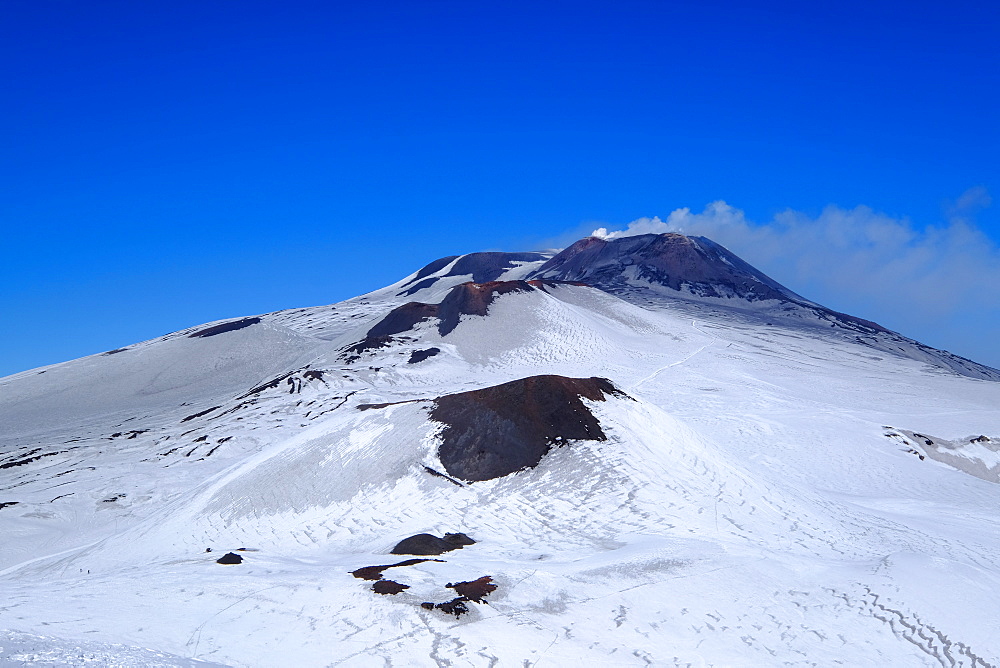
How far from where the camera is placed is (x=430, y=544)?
16.8m

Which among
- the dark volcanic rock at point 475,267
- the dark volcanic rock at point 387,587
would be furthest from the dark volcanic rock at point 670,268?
the dark volcanic rock at point 387,587

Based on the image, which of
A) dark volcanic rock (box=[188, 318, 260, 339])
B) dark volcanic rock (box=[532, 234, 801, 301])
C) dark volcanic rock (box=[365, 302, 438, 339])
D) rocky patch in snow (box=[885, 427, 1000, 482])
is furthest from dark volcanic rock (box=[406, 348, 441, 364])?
dark volcanic rock (box=[532, 234, 801, 301])

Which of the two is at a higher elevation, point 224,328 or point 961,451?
point 224,328

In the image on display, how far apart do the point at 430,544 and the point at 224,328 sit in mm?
69359

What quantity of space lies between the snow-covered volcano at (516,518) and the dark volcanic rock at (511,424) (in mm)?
98

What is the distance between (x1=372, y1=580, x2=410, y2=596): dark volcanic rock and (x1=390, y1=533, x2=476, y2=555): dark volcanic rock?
158 inches

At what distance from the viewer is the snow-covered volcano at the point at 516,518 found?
1067cm

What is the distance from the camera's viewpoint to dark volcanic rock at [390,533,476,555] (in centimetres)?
1655

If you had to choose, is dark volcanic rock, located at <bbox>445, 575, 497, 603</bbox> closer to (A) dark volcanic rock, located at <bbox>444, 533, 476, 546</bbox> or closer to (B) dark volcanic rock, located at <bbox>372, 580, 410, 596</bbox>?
(B) dark volcanic rock, located at <bbox>372, 580, 410, 596</bbox>

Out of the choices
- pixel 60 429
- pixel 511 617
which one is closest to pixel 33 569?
pixel 511 617

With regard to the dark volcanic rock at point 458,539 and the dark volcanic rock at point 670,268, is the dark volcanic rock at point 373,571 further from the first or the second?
the dark volcanic rock at point 670,268

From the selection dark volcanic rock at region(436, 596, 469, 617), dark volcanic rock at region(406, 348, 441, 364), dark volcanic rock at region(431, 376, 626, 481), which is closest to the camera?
dark volcanic rock at region(436, 596, 469, 617)

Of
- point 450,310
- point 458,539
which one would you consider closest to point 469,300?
point 450,310

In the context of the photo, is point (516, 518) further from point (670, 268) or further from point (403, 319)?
point (670, 268)
